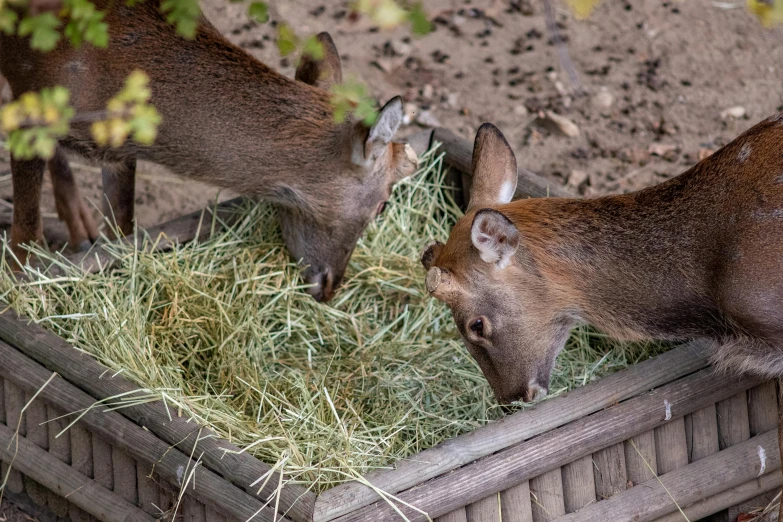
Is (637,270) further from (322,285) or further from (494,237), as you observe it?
(322,285)

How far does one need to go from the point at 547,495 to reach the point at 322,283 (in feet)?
6.60

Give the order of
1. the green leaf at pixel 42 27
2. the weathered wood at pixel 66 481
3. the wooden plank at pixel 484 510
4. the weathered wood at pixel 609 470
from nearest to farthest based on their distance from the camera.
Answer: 1. the green leaf at pixel 42 27
2. the wooden plank at pixel 484 510
3. the weathered wood at pixel 609 470
4. the weathered wood at pixel 66 481

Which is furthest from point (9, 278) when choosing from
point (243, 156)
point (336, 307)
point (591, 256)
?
point (591, 256)

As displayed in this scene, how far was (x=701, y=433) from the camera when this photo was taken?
15.6 feet

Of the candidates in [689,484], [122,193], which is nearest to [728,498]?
[689,484]

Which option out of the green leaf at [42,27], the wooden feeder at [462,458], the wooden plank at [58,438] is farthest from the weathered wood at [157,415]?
the green leaf at [42,27]

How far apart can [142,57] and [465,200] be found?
2.11 metres

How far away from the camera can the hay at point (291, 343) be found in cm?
475

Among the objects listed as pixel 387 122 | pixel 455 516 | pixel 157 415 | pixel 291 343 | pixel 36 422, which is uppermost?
pixel 387 122

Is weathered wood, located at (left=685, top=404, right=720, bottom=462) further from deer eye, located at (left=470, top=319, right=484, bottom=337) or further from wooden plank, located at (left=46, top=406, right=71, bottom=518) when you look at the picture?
wooden plank, located at (left=46, top=406, right=71, bottom=518)

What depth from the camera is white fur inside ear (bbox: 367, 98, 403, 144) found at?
5344 millimetres

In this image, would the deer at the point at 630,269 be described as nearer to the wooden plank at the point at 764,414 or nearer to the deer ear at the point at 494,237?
the deer ear at the point at 494,237

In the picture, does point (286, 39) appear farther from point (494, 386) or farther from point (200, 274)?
point (200, 274)

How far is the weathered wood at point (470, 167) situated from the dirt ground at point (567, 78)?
47.5 inches
